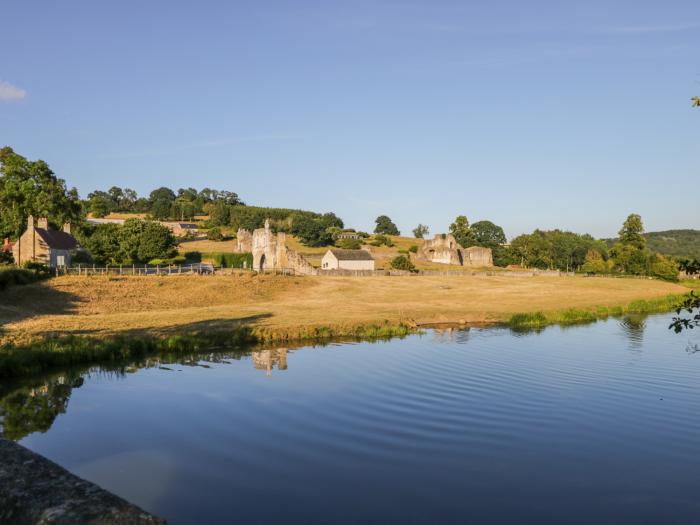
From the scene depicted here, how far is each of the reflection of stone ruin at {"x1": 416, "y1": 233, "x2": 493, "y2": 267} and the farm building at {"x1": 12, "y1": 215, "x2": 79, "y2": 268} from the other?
7179cm

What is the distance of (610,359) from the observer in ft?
99.7

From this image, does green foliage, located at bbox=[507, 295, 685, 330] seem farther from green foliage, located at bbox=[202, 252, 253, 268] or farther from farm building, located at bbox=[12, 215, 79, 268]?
green foliage, located at bbox=[202, 252, 253, 268]

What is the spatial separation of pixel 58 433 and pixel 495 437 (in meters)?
13.3

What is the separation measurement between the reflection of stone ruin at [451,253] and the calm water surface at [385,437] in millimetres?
93029

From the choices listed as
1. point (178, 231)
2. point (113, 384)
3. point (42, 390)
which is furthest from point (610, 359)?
point (178, 231)

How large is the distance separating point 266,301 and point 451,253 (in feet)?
230

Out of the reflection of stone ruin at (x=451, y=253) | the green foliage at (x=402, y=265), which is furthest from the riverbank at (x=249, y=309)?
the reflection of stone ruin at (x=451, y=253)

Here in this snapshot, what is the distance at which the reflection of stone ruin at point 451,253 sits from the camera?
12300 cm

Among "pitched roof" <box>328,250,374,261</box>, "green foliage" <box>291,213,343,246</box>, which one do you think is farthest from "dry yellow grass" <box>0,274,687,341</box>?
"green foliage" <box>291,213,343,246</box>

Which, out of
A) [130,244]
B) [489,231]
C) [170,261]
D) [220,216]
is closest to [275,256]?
[170,261]

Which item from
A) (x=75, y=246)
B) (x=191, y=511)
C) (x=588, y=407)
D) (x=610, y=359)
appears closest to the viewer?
(x=191, y=511)

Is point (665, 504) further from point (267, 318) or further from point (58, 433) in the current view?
point (267, 318)

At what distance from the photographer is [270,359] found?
31406mm

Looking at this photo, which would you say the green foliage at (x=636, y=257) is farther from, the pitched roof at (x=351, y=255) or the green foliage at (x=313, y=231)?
the green foliage at (x=313, y=231)
